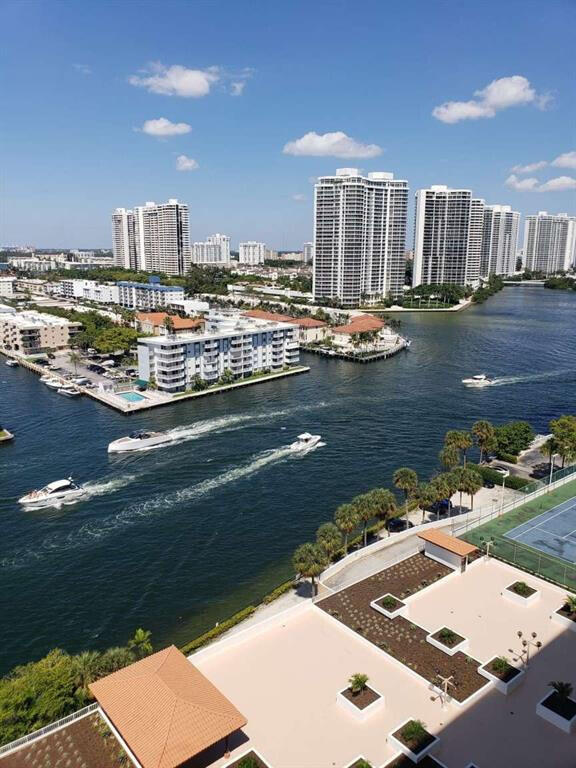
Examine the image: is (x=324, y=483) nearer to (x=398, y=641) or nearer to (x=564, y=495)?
(x=564, y=495)

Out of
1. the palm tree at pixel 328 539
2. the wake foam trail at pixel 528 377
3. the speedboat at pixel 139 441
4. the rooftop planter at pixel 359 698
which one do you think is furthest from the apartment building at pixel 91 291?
the rooftop planter at pixel 359 698

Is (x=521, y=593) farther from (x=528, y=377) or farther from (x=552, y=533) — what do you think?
(x=528, y=377)

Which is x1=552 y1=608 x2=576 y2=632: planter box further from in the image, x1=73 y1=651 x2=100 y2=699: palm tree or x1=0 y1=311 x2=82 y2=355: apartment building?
x1=0 y1=311 x2=82 y2=355: apartment building

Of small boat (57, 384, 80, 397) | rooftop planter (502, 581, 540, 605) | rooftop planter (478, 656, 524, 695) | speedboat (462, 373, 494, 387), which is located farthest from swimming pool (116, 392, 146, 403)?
rooftop planter (478, 656, 524, 695)

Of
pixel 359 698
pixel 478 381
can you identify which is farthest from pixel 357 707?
pixel 478 381

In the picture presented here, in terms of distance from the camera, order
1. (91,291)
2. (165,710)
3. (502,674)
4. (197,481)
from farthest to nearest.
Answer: (91,291)
(197,481)
(502,674)
(165,710)
